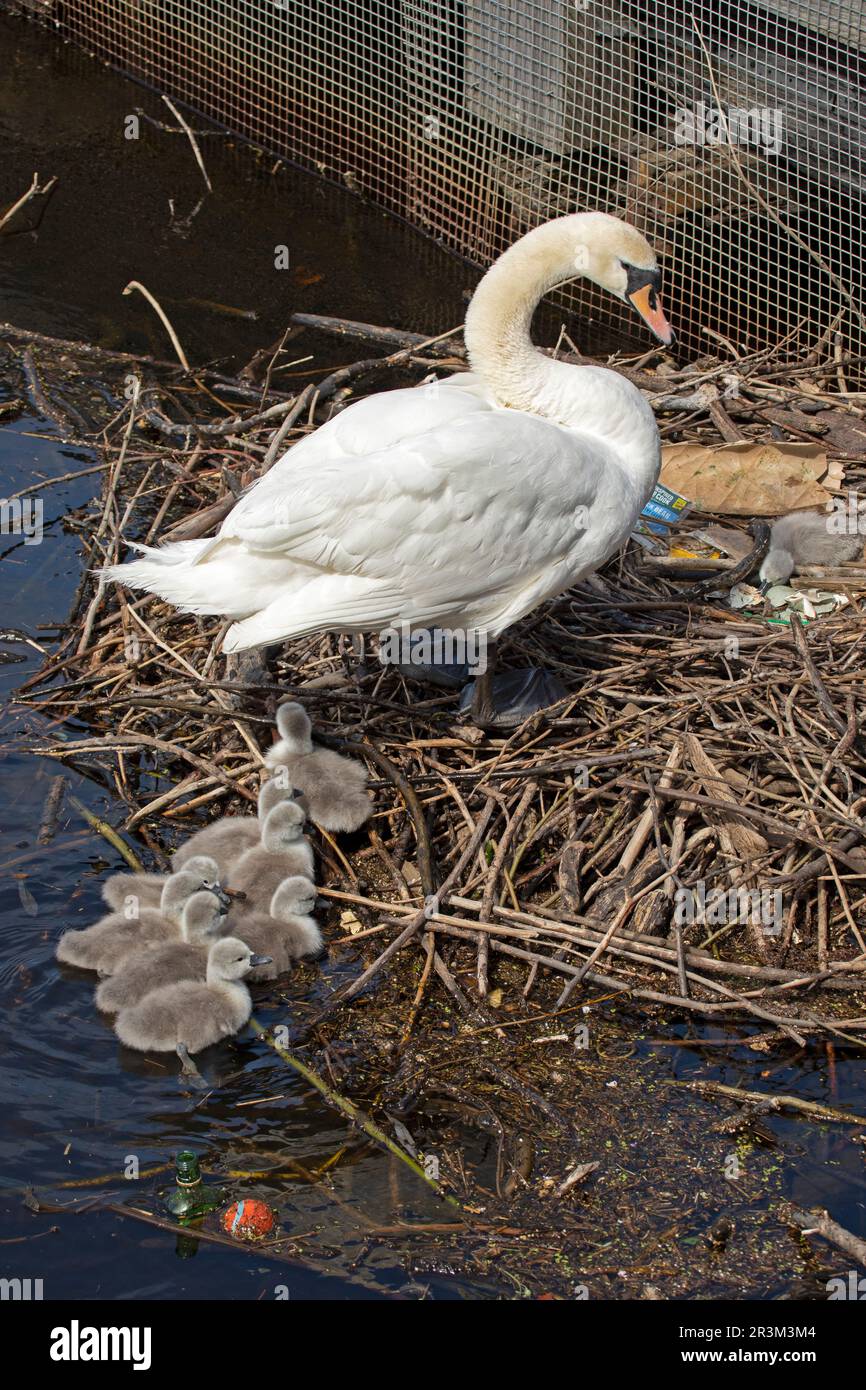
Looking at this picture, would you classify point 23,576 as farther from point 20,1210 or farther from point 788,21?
point 788,21

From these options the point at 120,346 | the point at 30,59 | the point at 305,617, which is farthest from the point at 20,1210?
the point at 30,59

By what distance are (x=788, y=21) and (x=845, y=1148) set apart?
7.19m

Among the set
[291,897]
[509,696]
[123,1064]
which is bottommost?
[123,1064]

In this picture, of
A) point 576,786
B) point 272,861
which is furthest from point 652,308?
point 272,861

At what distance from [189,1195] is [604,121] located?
7.91 meters

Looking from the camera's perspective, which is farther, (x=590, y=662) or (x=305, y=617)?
(x=590, y=662)

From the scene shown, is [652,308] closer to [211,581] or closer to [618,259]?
[618,259]

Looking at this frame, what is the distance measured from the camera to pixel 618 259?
5.82 metres

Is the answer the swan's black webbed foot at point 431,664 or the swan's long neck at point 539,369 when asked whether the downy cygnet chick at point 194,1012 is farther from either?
the swan's long neck at point 539,369

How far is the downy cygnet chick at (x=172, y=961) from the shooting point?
4901 millimetres

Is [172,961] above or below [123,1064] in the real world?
above

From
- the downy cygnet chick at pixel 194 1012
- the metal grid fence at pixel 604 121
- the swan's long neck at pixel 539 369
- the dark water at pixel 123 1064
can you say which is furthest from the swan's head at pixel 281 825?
the metal grid fence at pixel 604 121

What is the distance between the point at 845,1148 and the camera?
460 centimetres

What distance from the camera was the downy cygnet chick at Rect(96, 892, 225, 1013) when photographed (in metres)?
4.90
